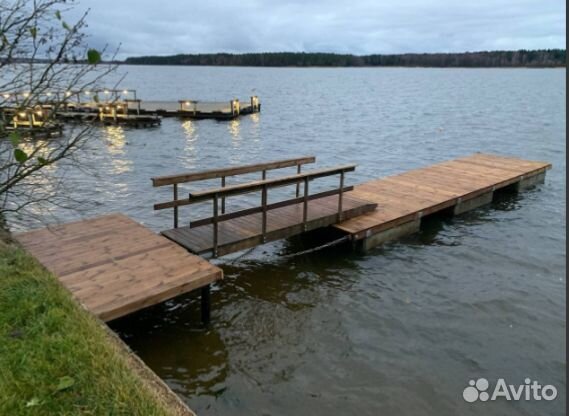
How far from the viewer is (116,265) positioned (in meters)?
6.48

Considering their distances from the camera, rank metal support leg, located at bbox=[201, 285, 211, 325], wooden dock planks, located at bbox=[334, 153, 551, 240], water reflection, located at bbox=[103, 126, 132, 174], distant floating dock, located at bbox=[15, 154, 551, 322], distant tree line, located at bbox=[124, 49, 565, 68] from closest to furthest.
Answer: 1. distant floating dock, located at bbox=[15, 154, 551, 322]
2. metal support leg, located at bbox=[201, 285, 211, 325]
3. wooden dock planks, located at bbox=[334, 153, 551, 240]
4. water reflection, located at bbox=[103, 126, 132, 174]
5. distant tree line, located at bbox=[124, 49, 565, 68]

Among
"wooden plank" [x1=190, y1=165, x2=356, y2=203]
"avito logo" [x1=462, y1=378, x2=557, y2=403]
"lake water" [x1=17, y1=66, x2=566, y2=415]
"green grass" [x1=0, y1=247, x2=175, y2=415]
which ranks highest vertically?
"wooden plank" [x1=190, y1=165, x2=356, y2=203]

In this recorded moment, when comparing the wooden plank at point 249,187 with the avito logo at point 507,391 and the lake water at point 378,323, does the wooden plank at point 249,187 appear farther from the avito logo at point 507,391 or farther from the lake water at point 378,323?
the avito logo at point 507,391

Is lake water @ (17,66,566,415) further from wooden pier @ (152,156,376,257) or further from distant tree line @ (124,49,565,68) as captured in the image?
distant tree line @ (124,49,565,68)

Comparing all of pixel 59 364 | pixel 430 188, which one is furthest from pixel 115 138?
pixel 59 364

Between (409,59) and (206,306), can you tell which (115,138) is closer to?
(206,306)

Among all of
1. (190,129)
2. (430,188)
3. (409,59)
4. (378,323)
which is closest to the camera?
(378,323)

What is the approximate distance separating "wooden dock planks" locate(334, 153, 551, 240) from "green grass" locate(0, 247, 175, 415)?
5.86 meters

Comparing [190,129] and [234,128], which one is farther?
[234,128]

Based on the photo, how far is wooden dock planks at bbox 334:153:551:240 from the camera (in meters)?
9.98

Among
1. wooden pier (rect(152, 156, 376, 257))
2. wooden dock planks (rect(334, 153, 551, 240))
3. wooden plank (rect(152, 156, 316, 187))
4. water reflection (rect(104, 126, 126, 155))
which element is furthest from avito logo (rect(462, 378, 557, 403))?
water reflection (rect(104, 126, 126, 155))

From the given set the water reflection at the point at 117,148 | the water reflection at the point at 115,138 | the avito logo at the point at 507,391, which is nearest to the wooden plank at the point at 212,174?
the avito logo at the point at 507,391

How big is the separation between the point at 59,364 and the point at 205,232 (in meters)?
4.53

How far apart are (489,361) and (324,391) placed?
2.47 metres
